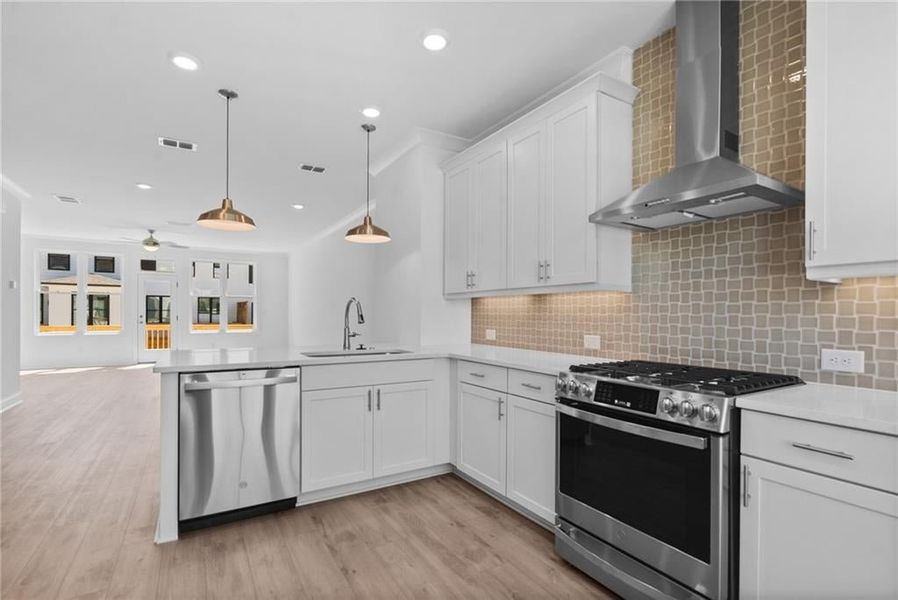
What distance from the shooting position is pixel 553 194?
114 inches

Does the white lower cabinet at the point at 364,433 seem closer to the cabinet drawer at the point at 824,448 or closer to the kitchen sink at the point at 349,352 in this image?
the kitchen sink at the point at 349,352

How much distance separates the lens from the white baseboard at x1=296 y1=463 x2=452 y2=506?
118 inches

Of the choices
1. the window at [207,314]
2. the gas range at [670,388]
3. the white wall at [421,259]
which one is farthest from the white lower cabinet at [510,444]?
the window at [207,314]

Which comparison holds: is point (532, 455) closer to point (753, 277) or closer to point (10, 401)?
point (753, 277)

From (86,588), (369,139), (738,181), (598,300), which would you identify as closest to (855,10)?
(738,181)

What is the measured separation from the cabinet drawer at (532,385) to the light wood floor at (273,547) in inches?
30.9

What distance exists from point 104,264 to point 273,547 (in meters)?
10.5

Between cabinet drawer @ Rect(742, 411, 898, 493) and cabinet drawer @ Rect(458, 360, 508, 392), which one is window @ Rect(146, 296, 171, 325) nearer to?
cabinet drawer @ Rect(458, 360, 508, 392)

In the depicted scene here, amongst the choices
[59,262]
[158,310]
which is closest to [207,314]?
[158,310]

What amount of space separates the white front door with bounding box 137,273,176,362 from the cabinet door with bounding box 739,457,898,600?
1177 centimetres

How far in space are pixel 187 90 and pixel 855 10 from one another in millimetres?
3785

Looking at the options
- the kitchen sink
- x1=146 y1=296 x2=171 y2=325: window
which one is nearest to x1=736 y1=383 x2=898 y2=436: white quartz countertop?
the kitchen sink

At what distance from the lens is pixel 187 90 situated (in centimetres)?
327

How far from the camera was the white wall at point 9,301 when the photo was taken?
213 inches
